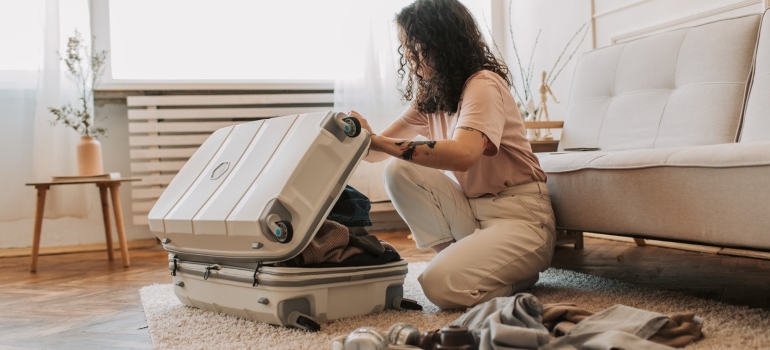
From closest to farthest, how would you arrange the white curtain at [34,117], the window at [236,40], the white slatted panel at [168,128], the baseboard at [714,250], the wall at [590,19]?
the baseboard at [714,250] < the wall at [590,19] < the white curtain at [34,117] < the white slatted panel at [168,128] < the window at [236,40]

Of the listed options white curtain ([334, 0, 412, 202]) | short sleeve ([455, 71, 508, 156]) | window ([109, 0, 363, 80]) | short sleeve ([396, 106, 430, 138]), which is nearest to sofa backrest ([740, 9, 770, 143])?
short sleeve ([455, 71, 508, 156])

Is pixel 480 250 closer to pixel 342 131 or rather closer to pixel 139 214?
pixel 342 131

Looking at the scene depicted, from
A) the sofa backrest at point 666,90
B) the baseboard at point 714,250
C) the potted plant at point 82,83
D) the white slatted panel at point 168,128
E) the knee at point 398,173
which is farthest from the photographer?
the white slatted panel at point 168,128

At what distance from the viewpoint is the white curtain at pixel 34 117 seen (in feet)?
11.2

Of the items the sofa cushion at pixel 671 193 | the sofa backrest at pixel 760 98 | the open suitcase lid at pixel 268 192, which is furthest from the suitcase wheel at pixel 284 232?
the sofa backrest at pixel 760 98

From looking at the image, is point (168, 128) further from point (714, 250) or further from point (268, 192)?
point (714, 250)

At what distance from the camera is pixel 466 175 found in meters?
1.88

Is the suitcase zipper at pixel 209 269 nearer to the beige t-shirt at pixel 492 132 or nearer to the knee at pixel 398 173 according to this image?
the knee at pixel 398 173

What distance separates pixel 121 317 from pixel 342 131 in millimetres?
794

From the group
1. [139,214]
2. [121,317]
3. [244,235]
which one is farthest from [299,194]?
[139,214]

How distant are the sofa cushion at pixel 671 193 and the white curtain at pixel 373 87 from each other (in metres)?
1.84

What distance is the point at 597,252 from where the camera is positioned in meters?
2.77

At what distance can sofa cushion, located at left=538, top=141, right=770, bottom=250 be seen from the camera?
1387mm

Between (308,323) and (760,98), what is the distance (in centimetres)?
135
